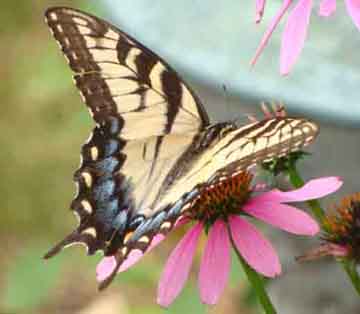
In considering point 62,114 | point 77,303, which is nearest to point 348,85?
point 77,303

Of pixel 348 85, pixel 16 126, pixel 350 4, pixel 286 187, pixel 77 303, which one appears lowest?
pixel 77 303

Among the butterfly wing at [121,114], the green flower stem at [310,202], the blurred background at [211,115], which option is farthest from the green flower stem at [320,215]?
the blurred background at [211,115]

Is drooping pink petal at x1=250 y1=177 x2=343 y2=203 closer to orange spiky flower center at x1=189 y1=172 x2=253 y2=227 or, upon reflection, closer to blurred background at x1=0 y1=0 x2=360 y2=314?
orange spiky flower center at x1=189 y1=172 x2=253 y2=227

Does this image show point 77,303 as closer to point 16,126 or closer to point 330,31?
point 16,126

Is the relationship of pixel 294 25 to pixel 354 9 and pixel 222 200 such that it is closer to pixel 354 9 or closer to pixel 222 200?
pixel 354 9

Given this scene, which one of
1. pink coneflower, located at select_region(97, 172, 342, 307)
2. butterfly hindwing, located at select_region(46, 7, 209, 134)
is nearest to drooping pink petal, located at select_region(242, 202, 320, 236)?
pink coneflower, located at select_region(97, 172, 342, 307)
